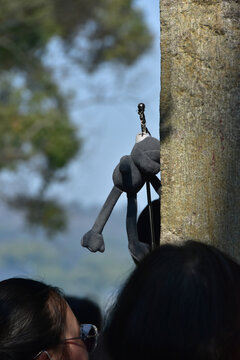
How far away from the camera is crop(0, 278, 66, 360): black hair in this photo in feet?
3.86

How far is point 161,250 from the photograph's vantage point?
87cm

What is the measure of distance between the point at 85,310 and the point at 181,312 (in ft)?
3.44

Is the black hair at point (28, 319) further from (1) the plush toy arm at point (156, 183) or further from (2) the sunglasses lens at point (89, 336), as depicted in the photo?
(1) the plush toy arm at point (156, 183)

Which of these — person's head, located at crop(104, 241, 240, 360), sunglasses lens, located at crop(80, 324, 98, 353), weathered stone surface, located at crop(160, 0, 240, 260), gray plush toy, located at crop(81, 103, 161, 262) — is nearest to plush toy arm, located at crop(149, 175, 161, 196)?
gray plush toy, located at crop(81, 103, 161, 262)

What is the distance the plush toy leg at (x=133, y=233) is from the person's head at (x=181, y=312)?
66cm

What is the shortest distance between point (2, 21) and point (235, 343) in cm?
1176

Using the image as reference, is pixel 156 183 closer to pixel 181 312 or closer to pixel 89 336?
pixel 89 336

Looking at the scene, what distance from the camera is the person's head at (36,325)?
1179 mm

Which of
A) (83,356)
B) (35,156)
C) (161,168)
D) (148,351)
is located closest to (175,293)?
(148,351)

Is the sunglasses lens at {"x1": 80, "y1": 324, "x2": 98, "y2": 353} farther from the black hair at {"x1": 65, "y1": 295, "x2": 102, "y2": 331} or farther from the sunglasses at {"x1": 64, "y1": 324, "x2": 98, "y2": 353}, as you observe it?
the black hair at {"x1": 65, "y1": 295, "x2": 102, "y2": 331}

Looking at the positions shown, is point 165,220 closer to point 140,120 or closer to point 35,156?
point 140,120

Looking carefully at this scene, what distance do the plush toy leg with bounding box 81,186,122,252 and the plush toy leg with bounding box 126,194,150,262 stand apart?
40 millimetres

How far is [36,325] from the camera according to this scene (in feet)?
3.94

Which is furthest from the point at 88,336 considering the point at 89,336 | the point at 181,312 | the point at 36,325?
the point at 181,312
